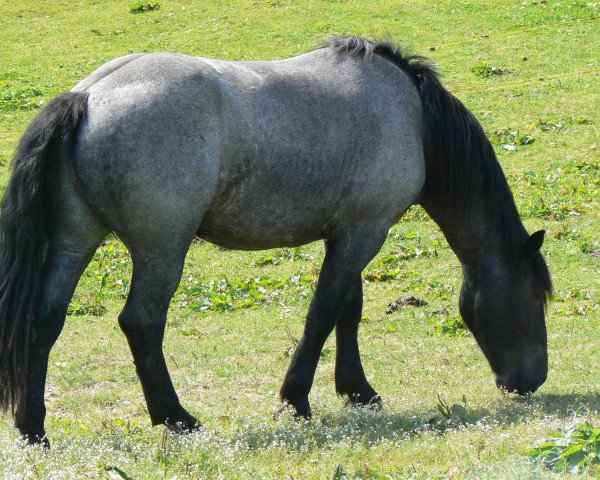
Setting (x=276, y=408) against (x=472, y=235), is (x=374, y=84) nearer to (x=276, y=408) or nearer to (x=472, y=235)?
(x=472, y=235)

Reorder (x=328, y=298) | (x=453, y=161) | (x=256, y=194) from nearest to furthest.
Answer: (x=256, y=194) → (x=328, y=298) → (x=453, y=161)

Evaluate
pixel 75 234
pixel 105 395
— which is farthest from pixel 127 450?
pixel 105 395

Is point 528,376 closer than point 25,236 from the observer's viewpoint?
No

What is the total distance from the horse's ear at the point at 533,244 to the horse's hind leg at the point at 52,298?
11.2 ft

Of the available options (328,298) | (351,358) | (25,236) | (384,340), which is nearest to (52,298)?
(25,236)

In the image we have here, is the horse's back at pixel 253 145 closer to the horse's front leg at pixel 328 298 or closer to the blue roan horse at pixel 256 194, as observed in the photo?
the blue roan horse at pixel 256 194

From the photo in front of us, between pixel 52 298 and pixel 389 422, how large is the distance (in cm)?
242

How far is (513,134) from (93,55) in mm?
12853

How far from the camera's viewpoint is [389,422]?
7.19 m

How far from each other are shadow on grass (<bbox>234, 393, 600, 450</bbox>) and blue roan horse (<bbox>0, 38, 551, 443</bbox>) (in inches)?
14.9

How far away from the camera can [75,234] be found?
668 centimetres

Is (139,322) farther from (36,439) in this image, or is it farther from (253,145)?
(253,145)

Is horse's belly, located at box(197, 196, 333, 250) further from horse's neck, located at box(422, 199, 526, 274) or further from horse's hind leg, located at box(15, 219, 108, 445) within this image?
horse's neck, located at box(422, 199, 526, 274)

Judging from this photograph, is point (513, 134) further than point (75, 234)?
Yes
